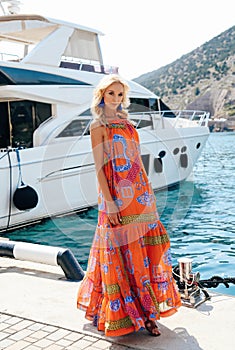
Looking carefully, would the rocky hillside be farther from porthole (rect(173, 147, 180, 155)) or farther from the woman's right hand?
the woman's right hand

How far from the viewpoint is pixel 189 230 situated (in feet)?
32.4

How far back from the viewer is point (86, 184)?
10984mm

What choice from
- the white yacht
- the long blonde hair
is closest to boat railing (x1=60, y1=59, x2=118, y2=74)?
the white yacht

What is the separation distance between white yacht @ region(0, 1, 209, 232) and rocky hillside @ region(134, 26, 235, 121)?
253ft

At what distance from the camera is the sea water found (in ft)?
25.9

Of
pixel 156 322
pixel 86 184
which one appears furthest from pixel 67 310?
pixel 86 184

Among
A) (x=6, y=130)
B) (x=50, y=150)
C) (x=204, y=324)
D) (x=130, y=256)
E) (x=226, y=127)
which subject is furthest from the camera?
(x=226, y=127)

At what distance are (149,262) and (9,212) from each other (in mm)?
6335

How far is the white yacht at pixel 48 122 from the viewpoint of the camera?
9.55 m

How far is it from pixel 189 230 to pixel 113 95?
6820mm

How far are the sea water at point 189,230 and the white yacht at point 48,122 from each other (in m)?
0.43

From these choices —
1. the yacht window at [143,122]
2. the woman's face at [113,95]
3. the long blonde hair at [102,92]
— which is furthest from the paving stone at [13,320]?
the yacht window at [143,122]

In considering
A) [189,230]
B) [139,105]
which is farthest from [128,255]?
[139,105]

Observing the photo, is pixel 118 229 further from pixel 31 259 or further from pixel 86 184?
pixel 86 184
